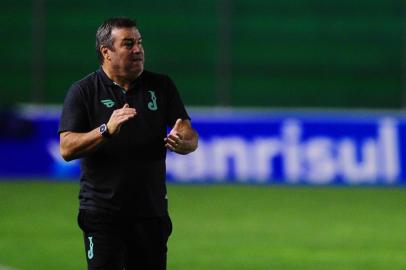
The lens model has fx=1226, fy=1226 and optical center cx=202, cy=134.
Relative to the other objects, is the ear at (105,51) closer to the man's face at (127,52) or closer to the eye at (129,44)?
the man's face at (127,52)

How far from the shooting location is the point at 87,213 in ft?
22.1

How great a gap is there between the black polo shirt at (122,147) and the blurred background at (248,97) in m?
8.35

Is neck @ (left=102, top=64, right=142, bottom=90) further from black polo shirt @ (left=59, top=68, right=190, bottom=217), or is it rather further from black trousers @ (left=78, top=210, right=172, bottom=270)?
black trousers @ (left=78, top=210, right=172, bottom=270)

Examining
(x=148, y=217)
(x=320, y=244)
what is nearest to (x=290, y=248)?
(x=320, y=244)

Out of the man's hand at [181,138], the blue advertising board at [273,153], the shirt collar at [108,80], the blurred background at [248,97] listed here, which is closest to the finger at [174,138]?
the man's hand at [181,138]

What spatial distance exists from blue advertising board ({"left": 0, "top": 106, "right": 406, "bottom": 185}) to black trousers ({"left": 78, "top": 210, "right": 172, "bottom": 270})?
1178cm

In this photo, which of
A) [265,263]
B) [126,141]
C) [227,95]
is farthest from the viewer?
[227,95]

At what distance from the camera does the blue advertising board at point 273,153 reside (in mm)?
18641

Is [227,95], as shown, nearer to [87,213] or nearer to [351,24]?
[351,24]

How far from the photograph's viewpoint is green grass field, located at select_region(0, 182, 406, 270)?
11.1m

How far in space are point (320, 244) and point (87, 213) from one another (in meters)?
5.92

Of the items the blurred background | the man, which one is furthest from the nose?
the blurred background

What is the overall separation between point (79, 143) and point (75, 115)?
204 millimetres

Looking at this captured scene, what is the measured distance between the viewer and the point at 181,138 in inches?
257
